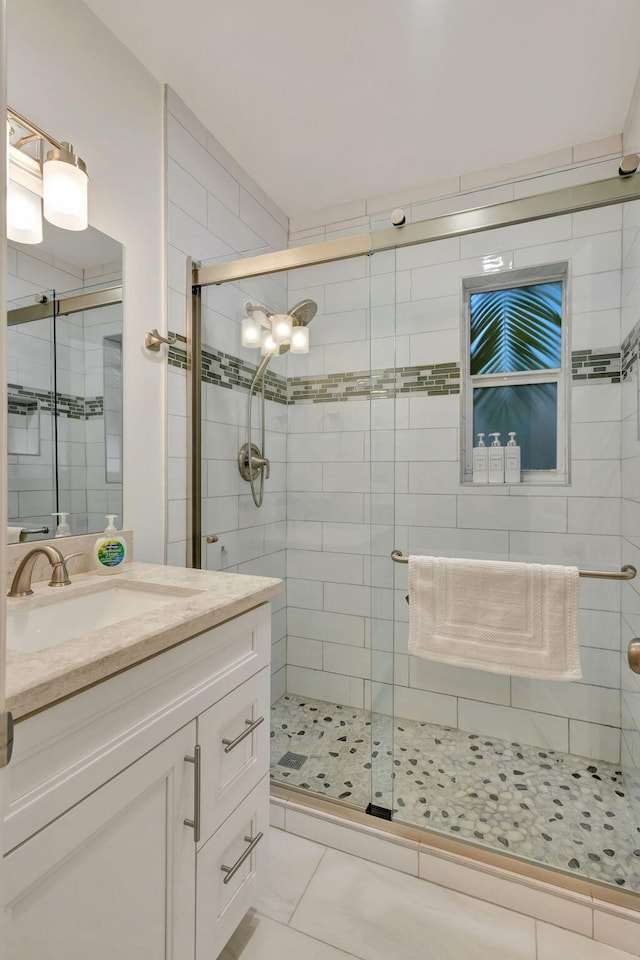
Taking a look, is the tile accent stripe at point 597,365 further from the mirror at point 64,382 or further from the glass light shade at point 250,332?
the mirror at point 64,382

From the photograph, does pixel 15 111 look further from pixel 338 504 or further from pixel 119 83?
pixel 338 504

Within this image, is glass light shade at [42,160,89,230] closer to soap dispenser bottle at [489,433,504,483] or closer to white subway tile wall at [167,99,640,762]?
white subway tile wall at [167,99,640,762]

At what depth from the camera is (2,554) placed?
409 mm

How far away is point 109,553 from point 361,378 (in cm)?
114

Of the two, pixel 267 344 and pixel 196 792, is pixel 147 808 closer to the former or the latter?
pixel 196 792

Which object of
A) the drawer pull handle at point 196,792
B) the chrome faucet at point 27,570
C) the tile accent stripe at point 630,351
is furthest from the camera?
the tile accent stripe at point 630,351

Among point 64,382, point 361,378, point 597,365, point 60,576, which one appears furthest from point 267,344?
point 597,365

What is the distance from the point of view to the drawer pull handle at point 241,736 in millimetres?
976

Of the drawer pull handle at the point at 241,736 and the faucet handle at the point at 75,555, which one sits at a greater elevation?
the faucet handle at the point at 75,555

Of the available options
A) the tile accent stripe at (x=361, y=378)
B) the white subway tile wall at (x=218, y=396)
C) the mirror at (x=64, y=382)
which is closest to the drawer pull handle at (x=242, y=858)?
the white subway tile wall at (x=218, y=396)

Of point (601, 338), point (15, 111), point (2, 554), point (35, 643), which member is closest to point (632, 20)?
point (601, 338)

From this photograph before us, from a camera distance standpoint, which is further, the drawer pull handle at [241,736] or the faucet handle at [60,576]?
the faucet handle at [60,576]

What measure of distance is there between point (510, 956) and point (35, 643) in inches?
53.8

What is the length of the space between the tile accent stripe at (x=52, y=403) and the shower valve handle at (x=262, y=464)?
2.13ft
